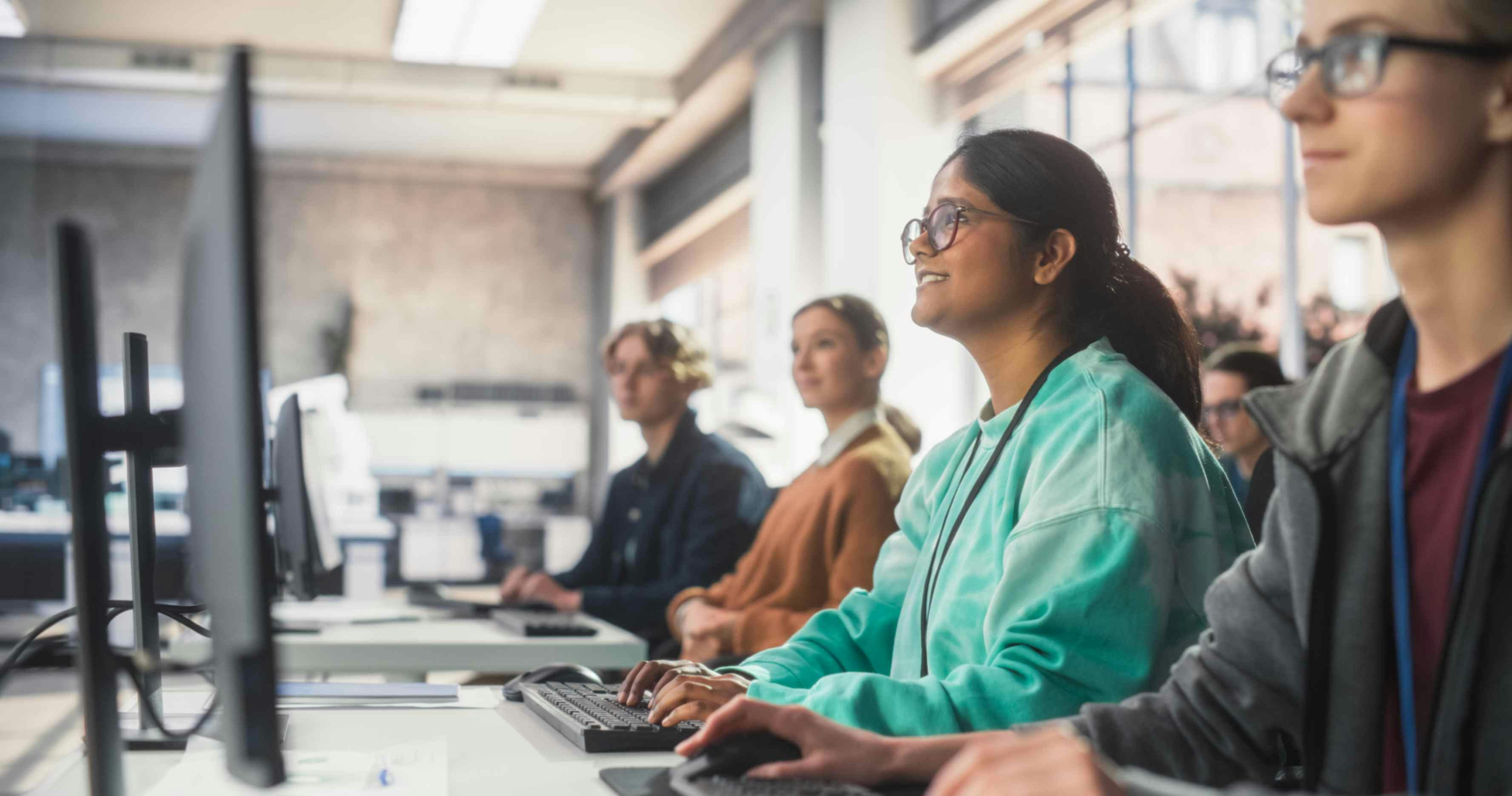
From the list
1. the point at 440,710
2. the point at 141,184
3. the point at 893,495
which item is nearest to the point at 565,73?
the point at 141,184

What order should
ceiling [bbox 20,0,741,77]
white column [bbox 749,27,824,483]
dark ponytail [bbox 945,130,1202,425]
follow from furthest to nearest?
1. ceiling [bbox 20,0,741,77]
2. white column [bbox 749,27,824,483]
3. dark ponytail [bbox 945,130,1202,425]

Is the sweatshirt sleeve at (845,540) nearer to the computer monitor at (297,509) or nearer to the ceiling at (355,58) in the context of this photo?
the computer monitor at (297,509)

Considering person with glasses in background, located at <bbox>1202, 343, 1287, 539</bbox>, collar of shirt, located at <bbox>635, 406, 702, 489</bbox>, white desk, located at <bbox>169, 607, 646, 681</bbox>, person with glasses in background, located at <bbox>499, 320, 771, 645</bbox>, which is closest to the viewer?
white desk, located at <bbox>169, 607, 646, 681</bbox>

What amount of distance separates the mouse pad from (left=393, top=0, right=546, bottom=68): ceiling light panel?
21.1 ft

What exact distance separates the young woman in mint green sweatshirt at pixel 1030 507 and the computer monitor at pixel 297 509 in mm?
986

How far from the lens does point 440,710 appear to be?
167 cm

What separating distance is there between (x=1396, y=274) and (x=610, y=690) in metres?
1.06

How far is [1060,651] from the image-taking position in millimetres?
1242

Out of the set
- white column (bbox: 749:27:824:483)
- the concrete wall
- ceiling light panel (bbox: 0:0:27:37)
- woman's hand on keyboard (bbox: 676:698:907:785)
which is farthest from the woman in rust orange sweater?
the concrete wall

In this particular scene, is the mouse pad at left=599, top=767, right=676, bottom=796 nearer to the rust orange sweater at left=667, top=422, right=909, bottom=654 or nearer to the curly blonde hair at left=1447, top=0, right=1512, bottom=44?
the curly blonde hair at left=1447, top=0, right=1512, bottom=44

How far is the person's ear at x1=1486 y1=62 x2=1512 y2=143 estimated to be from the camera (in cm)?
89

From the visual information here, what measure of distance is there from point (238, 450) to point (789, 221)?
629 cm

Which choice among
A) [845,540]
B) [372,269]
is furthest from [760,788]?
[372,269]

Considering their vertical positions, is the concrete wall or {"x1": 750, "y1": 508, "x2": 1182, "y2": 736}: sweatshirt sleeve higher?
the concrete wall
